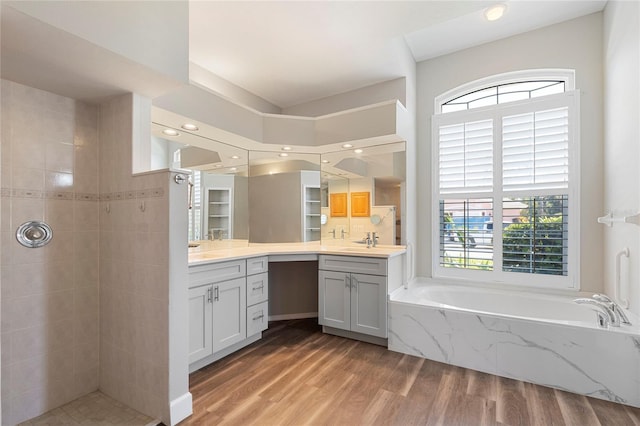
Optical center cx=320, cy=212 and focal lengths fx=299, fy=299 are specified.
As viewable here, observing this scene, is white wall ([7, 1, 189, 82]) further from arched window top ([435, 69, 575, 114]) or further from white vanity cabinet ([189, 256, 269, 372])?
arched window top ([435, 69, 575, 114])

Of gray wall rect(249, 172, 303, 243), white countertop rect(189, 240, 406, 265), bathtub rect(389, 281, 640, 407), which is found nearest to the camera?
bathtub rect(389, 281, 640, 407)

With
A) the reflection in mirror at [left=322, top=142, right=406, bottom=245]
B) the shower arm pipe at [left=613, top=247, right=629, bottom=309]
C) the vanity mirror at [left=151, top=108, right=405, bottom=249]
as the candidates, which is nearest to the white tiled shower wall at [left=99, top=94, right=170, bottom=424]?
the vanity mirror at [left=151, top=108, right=405, bottom=249]

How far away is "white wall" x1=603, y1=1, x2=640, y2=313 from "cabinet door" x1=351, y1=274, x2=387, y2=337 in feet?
5.70

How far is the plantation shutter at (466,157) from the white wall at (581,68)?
0.49m

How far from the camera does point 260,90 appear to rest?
3.55 metres

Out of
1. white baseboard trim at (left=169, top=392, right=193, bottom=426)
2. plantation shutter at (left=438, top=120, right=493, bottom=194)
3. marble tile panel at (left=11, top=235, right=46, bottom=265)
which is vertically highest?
plantation shutter at (left=438, top=120, right=493, bottom=194)

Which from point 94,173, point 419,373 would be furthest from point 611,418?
point 94,173

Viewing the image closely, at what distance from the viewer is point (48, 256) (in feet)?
5.98

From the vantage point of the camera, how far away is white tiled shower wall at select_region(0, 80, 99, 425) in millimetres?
1676

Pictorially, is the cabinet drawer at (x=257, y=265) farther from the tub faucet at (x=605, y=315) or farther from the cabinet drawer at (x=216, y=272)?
the tub faucet at (x=605, y=315)

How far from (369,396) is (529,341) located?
1.25 metres

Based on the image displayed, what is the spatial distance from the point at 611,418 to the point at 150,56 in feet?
11.0

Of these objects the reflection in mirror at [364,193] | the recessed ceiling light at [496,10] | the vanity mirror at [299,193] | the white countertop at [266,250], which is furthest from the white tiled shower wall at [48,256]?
the recessed ceiling light at [496,10]

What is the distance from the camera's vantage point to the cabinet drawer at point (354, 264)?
2.74m
